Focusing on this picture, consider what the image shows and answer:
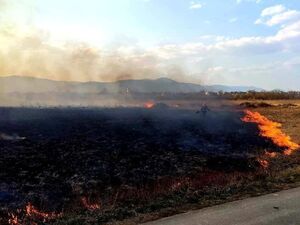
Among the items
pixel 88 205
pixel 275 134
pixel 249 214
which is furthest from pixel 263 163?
pixel 249 214

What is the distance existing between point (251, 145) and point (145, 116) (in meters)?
20.9

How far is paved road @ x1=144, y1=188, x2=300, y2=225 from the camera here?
13171 millimetres

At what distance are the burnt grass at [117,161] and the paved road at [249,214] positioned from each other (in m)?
1.65

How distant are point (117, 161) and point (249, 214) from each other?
16274 mm

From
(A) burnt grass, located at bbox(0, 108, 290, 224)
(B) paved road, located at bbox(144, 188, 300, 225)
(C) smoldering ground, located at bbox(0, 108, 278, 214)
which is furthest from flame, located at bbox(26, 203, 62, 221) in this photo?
(B) paved road, located at bbox(144, 188, 300, 225)

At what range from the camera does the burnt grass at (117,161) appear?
61.2 feet

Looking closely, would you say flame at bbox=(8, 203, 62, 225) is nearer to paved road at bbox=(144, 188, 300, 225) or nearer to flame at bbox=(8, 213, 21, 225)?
flame at bbox=(8, 213, 21, 225)

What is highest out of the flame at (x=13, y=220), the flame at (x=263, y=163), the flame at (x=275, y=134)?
the flame at (x=275, y=134)

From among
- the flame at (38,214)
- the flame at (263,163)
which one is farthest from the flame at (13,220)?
the flame at (263,163)

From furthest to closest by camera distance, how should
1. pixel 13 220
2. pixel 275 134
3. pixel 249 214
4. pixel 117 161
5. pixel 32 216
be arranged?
pixel 275 134 < pixel 117 161 < pixel 32 216 < pixel 13 220 < pixel 249 214

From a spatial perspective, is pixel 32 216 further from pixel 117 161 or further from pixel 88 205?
pixel 117 161

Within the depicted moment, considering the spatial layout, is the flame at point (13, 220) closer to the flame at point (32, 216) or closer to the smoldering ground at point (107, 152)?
the flame at point (32, 216)

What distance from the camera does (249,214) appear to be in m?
14.0

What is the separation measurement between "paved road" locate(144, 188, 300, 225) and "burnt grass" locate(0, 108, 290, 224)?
165cm
